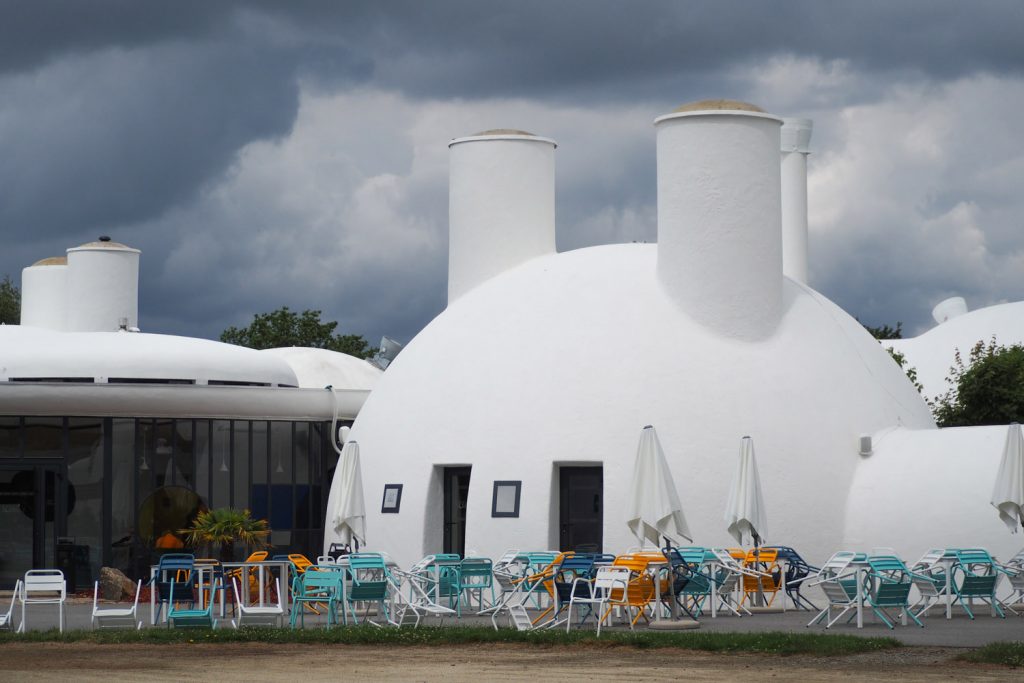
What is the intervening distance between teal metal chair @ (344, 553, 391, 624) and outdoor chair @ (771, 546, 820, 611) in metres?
5.00

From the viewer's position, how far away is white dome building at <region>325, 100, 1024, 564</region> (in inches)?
859

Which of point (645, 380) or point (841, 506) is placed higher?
point (645, 380)

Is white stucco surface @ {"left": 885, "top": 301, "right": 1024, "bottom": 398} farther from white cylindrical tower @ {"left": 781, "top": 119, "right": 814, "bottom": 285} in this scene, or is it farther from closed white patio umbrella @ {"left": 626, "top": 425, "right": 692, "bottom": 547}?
closed white patio umbrella @ {"left": 626, "top": 425, "right": 692, "bottom": 547}

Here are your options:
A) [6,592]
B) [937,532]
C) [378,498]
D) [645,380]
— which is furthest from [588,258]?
[6,592]

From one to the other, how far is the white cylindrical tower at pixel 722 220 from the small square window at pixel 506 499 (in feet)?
11.7

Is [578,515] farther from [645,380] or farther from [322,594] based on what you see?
[322,594]

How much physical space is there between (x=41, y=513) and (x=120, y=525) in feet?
4.44

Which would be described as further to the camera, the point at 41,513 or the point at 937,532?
the point at 41,513

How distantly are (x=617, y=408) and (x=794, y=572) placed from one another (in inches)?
128

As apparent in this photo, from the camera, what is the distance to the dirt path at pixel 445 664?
1269 centimetres

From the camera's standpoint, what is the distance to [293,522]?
96.0 ft

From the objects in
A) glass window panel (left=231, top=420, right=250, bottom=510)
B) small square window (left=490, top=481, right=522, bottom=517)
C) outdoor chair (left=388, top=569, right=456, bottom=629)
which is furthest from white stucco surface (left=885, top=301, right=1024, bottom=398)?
outdoor chair (left=388, top=569, right=456, bottom=629)

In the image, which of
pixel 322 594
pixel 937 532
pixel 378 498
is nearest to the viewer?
pixel 322 594

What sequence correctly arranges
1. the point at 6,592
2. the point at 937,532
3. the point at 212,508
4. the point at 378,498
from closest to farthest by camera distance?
the point at 937,532 < the point at 378,498 < the point at 6,592 < the point at 212,508
